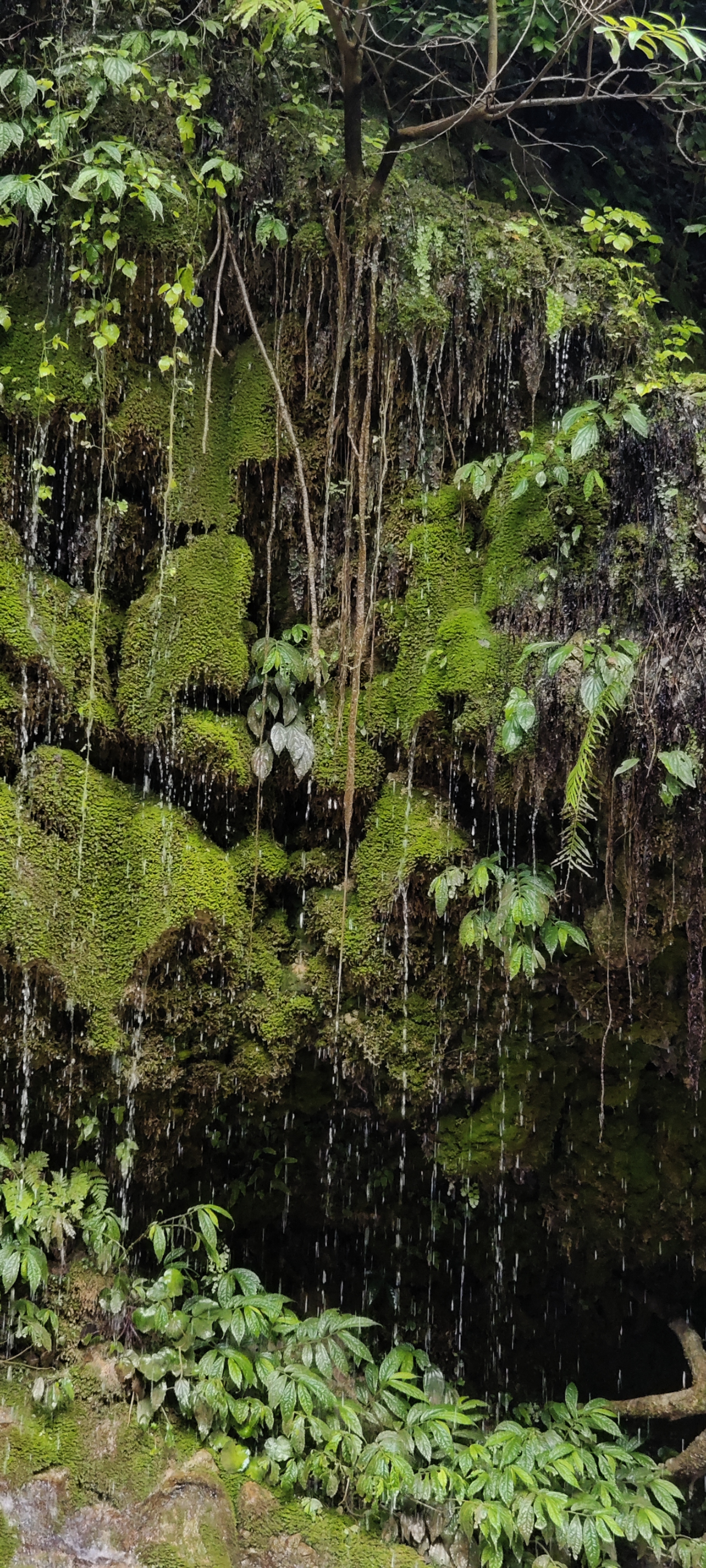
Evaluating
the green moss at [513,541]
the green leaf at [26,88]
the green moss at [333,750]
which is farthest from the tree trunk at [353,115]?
the green moss at [333,750]

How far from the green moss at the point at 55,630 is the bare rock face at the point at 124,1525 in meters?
3.27

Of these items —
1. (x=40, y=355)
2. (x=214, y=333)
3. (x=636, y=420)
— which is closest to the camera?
(x=636, y=420)

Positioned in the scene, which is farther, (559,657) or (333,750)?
(333,750)

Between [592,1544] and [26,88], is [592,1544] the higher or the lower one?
the lower one

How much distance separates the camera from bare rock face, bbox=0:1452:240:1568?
172 inches

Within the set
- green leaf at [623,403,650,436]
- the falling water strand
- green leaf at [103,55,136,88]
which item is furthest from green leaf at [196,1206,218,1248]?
green leaf at [103,55,136,88]

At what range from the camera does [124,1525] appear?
4.46 metres

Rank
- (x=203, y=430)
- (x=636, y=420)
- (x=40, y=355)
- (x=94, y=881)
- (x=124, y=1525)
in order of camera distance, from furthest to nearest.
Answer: (x=203, y=430) → (x=40, y=355) → (x=94, y=881) → (x=636, y=420) → (x=124, y=1525)

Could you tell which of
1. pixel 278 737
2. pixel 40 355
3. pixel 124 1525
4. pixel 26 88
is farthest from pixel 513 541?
pixel 124 1525

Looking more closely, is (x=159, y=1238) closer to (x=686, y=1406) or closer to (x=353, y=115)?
(x=686, y=1406)

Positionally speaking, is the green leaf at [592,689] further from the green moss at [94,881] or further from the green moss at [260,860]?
the green moss at [94,881]

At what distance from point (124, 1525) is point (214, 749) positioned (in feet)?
10.8

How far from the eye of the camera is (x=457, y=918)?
5129mm

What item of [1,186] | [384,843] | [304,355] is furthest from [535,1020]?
[1,186]
